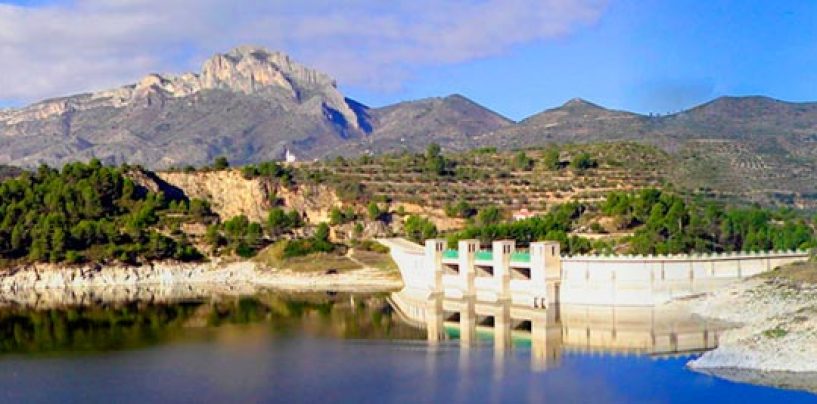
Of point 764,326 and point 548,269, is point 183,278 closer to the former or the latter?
point 548,269

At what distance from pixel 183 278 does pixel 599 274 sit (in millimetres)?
36795

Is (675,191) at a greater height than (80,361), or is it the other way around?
(675,191)

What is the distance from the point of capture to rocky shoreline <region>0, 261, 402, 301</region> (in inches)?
3004

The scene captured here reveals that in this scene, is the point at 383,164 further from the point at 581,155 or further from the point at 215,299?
the point at 215,299

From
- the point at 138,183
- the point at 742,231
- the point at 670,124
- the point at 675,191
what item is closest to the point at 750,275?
the point at 742,231

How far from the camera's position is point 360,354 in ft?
149

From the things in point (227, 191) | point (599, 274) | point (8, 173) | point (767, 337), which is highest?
point (8, 173)

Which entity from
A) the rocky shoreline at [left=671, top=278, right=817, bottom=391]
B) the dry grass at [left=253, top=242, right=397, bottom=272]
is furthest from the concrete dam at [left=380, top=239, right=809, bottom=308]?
the dry grass at [left=253, top=242, right=397, bottom=272]

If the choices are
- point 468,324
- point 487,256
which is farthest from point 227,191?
point 468,324

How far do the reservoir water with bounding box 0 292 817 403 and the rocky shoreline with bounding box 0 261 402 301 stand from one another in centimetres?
1034

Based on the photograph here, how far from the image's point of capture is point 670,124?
140750 mm

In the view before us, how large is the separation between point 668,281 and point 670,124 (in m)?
89.1

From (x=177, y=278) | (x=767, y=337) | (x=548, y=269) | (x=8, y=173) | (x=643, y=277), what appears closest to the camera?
(x=767, y=337)

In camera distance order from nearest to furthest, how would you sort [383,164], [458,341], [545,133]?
[458,341] → [383,164] → [545,133]
